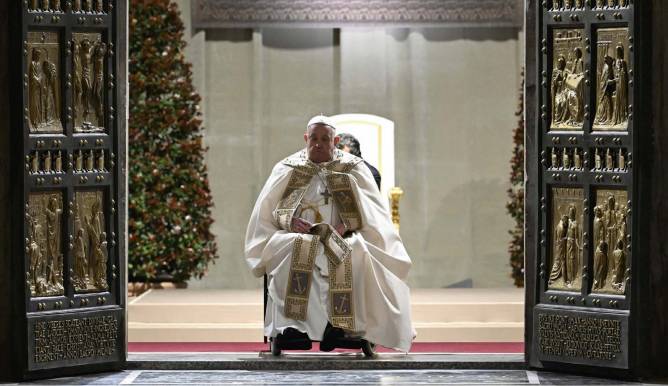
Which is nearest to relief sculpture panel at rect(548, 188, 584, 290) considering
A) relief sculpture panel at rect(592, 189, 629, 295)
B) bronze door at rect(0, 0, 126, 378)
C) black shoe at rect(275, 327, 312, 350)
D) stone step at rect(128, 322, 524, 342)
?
relief sculpture panel at rect(592, 189, 629, 295)

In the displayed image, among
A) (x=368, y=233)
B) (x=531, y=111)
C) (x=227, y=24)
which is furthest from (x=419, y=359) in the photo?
(x=227, y=24)

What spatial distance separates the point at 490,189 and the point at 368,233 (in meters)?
4.82

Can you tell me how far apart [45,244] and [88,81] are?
0.93 metres

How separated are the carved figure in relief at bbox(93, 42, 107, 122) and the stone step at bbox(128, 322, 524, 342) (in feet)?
11.1

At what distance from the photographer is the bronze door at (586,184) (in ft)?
28.8

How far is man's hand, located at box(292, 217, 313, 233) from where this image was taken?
943 cm

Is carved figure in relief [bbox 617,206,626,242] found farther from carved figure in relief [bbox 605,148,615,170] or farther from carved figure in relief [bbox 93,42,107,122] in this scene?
carved figure in relief [bbox 93,42,107,122]

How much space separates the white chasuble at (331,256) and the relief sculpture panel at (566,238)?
34.8 inches

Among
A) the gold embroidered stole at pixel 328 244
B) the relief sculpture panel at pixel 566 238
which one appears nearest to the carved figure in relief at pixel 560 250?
the relief sculpture panel at pixel 566 238

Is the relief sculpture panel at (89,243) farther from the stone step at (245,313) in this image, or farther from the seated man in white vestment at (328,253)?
the stone step at (245,313)

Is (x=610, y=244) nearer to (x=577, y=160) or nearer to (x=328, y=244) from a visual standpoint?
(x=577, y=160)

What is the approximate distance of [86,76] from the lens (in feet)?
29.8

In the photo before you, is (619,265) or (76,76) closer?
(619,265)

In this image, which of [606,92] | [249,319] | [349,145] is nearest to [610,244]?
[606,92]
